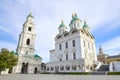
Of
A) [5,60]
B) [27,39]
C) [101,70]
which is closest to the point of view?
[5,60]

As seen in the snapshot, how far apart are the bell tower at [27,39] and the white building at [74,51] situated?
11244 millimetres

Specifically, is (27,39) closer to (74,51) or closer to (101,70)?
(74,51)

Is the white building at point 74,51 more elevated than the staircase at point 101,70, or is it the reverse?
the white building at point 74,51

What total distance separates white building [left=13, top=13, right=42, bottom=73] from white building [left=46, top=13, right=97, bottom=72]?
22.8 ft

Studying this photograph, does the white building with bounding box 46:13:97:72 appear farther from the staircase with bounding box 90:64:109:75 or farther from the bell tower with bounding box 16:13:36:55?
the bell tower with bounding box 16:13:36:55

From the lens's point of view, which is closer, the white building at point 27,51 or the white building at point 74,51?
the white building at point 74,51

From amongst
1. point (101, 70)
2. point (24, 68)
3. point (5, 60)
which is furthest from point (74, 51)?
point (24, 68)

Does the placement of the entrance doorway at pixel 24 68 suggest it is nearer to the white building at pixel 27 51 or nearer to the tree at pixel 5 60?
the white building at pixel 27 51

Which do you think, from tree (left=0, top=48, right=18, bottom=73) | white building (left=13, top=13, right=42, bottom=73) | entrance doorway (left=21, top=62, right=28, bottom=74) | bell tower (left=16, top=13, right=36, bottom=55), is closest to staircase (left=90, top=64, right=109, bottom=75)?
tree (left=0, top=48, right=18, bottom=73)

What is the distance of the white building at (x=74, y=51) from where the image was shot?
31.4m

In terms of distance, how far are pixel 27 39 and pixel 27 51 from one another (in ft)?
18.8

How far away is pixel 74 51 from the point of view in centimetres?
3575

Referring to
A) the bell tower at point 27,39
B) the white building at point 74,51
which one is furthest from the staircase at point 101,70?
the bell tower at point 27,39

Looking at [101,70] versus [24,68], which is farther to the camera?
[24,68]
